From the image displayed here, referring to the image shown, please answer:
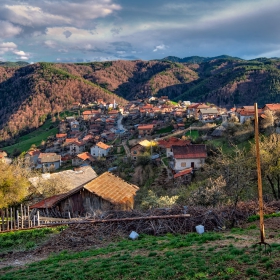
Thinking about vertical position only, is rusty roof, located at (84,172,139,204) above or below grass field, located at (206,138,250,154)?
below

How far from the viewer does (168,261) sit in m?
9.95

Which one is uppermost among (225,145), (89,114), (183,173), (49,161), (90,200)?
(89,114)

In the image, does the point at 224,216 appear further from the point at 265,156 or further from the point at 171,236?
the point at 265,156

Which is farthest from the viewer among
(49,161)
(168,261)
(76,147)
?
(76,147)

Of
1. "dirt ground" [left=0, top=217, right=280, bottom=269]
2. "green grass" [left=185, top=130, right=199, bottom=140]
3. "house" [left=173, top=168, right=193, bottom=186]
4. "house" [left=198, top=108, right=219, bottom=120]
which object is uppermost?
"house" [left=198, top=108, right=219, bottom=120]

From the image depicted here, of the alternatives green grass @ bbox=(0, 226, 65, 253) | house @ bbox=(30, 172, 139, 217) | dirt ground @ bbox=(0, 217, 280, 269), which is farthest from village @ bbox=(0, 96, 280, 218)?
dirt ground @ bbox=(0, 217, 280, 269)

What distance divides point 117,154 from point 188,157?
29.8 m

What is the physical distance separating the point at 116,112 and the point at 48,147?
4093 cm

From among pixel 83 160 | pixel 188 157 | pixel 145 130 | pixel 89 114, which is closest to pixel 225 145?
pixel 188 157

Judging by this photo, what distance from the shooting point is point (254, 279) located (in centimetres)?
755

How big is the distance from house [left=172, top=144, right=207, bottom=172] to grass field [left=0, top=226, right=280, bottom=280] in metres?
35.6

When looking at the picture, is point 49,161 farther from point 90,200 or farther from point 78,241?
point 78,241

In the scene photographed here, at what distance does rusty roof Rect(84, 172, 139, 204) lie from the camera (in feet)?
84.5

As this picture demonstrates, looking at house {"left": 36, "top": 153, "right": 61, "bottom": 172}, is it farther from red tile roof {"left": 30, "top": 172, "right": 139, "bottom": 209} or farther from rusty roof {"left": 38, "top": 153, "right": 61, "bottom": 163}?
red tile roof {"left": 30, "top": 172, "right": 139, "bottom": 209}
